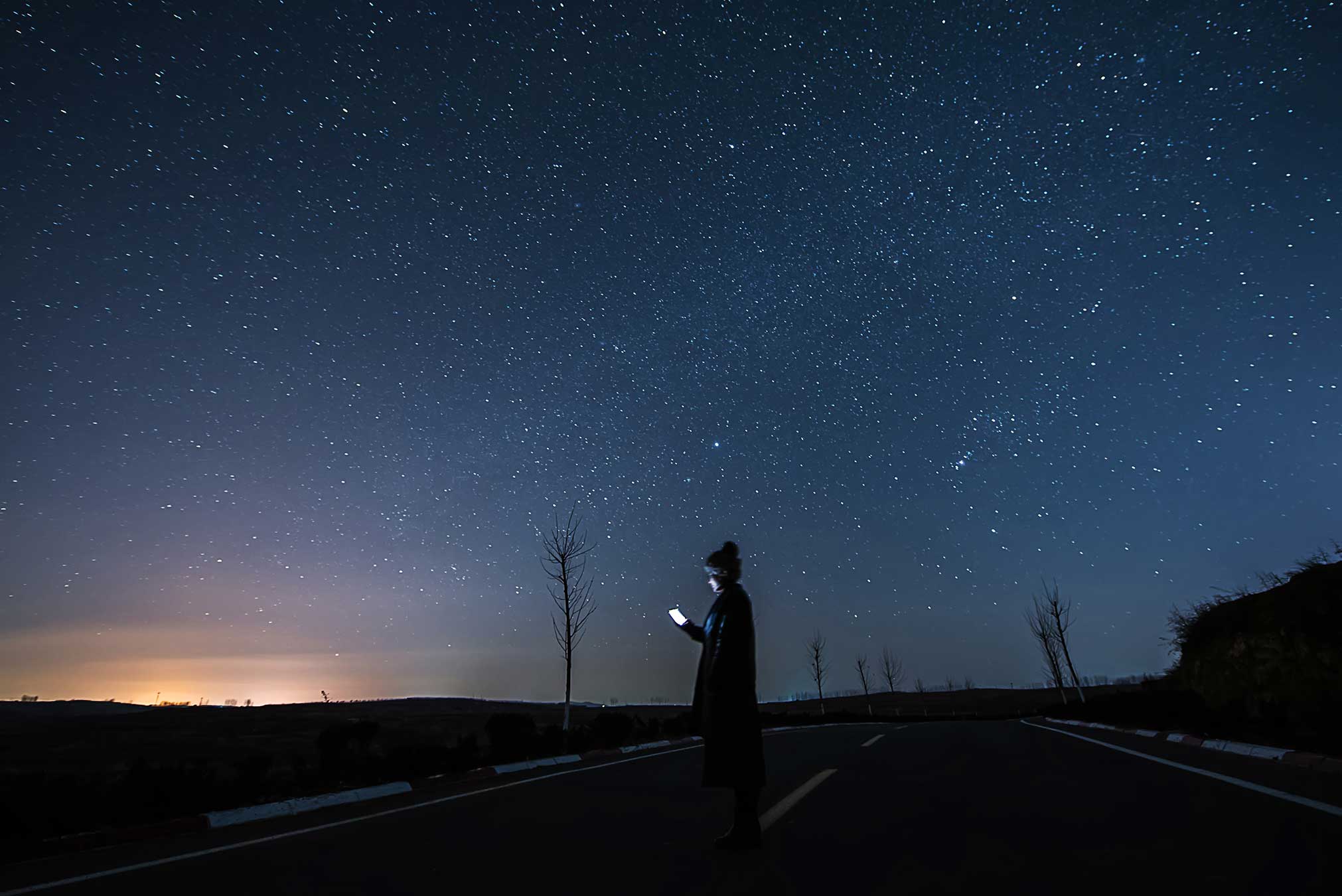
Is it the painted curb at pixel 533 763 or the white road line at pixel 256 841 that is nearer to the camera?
the white road line at pixel 256 841

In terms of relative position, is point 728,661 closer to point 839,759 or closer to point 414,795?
point 414,795

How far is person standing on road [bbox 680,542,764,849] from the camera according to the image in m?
4.48

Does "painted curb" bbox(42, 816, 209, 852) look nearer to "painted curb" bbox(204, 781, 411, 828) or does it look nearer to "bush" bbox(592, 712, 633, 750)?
"painted curb" bbox(204, 781, 411, 828)

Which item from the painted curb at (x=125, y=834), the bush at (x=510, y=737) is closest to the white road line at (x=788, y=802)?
the painted curb at (x=125, y=834)

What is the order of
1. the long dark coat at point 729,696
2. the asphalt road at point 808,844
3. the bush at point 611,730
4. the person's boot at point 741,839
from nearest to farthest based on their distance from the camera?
the asphalt road at point 808,844 < the person's boot at point 741,839 < the long dark coat at point 729,696 < the bush at point 611,730

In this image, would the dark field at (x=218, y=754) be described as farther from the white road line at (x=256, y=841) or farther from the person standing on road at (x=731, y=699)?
the person standing on road at (x=731, y=699)

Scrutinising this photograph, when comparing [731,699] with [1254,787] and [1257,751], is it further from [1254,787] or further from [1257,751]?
[1257,751]

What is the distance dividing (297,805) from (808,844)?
20.0 feet

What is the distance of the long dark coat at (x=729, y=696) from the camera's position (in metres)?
4.54

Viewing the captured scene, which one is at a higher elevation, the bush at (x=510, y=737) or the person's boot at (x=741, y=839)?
the bush at (x=510, y=737)

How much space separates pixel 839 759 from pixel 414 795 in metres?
5.78

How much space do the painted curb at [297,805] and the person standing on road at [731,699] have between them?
17.4ft

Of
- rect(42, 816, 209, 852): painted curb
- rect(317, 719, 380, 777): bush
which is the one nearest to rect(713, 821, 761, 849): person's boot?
rect(42, 816, 209, 852): painted curb

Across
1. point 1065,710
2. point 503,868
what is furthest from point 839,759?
point 1065,710
